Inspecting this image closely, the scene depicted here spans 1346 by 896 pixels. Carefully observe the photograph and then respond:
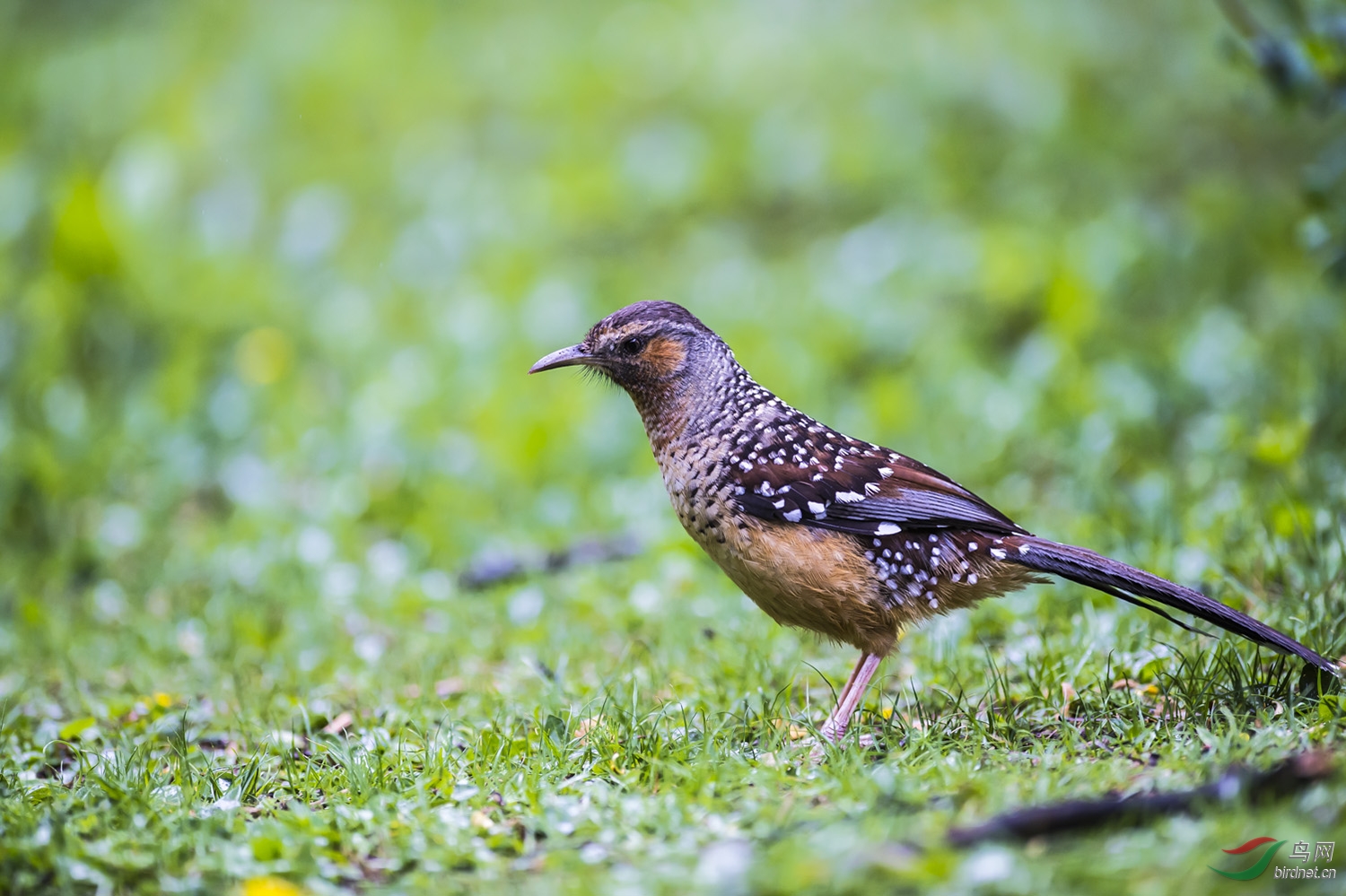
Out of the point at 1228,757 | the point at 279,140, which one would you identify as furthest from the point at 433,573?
the point at 279,140

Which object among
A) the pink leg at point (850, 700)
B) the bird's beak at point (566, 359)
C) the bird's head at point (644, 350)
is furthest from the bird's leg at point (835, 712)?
the bird's beak at point (566, 359)

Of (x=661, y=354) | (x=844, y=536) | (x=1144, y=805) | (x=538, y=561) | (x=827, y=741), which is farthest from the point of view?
(x=538, y=561)

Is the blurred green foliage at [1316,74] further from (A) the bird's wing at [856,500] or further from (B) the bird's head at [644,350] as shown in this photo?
(B) the bird's head at [644,350]

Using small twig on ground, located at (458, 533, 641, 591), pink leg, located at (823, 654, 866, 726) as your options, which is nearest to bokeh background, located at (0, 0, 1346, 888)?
small twig on ground, located at (458, 533, 641, 591)

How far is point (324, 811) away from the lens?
348 centimetres

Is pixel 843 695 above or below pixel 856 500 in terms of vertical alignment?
below

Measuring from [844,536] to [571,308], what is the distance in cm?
477

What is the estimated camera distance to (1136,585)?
380 cm

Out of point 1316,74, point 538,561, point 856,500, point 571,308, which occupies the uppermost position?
point 1316,74

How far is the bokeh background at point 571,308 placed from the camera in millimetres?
5727

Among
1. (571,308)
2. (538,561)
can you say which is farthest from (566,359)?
(571,308)

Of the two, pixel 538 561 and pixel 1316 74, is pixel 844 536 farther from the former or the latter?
pixel 1316 74

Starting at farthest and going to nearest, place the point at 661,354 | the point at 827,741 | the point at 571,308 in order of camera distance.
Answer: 1. the point at 571,308
2. the point at 661,354
3. the point at 827,741

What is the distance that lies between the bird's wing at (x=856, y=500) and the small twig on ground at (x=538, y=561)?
2.34m
